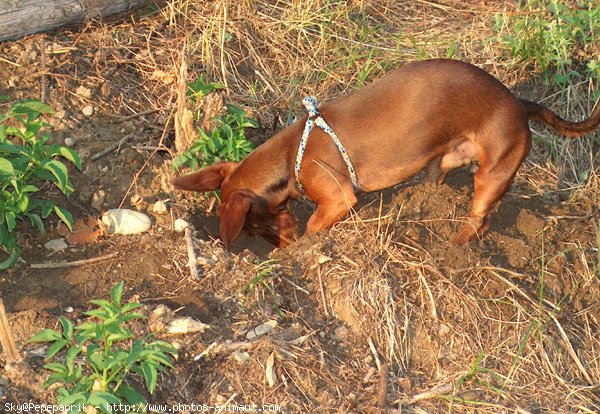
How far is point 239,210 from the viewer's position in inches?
188

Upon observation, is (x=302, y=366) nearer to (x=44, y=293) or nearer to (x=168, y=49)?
(x=44, y=293)

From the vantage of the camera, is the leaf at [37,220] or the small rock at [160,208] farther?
the small rock at [160,208]

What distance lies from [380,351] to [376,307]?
22 cm

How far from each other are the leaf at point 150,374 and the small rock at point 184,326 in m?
0.47

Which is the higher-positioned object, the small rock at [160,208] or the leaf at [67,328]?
the leaf at [67,328]

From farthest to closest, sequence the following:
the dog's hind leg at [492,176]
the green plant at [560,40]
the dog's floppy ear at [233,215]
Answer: the green plant at [560,40] < the dog's hind leg at [492,176] < the dog's floppy ear at [233,215]

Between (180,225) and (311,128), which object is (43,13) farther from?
(311,128)

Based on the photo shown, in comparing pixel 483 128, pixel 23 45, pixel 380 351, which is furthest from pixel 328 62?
pixel 380 351

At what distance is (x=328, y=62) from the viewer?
6.10 m

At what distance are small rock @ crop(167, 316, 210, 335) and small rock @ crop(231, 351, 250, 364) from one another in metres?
0.19

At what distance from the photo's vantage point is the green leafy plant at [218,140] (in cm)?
511

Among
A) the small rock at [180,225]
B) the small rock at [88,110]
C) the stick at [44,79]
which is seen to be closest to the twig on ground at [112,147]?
the small rock at [88,110]

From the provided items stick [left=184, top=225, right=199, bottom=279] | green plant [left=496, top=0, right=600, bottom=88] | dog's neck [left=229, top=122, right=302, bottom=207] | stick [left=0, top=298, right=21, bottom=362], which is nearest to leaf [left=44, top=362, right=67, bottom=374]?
stick [left=0, top=298, right=21, bottom=362]

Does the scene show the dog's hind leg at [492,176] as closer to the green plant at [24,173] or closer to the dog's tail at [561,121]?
the dog's tail at [561,121]
